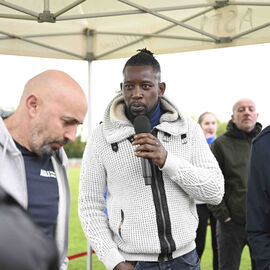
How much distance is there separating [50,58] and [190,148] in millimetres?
2931

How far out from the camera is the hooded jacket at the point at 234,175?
4645 mm

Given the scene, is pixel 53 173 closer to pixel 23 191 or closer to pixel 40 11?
pixel 23 191

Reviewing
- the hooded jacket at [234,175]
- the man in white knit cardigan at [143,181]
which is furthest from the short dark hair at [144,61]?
the hooded jacket at [234,175]

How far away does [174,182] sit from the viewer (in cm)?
252

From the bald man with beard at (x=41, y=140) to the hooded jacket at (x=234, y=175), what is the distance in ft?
9.51

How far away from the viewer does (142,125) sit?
2457 mm

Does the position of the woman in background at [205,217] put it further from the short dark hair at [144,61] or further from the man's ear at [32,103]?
the man's ear at [32,103]

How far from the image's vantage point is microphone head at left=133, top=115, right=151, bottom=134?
8.04 feet

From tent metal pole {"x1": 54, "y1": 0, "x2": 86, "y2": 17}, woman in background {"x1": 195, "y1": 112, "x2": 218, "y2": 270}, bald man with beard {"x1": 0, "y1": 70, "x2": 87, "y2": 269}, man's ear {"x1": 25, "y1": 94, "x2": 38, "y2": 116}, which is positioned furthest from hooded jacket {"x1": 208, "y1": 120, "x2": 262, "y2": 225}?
man's ear {"x1": 25, "y1": 94, "x2": 38, "y2": 116}

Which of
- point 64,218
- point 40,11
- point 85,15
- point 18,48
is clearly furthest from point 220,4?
point 64,218

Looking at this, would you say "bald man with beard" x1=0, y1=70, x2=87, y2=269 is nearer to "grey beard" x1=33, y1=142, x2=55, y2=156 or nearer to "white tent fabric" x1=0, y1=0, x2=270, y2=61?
"grey beard" x1=33, y1=142, x2=55, y2=156

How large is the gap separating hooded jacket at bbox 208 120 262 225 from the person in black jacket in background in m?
2.39

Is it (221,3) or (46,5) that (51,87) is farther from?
(221,3)

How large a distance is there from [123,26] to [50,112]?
334 centimetres
